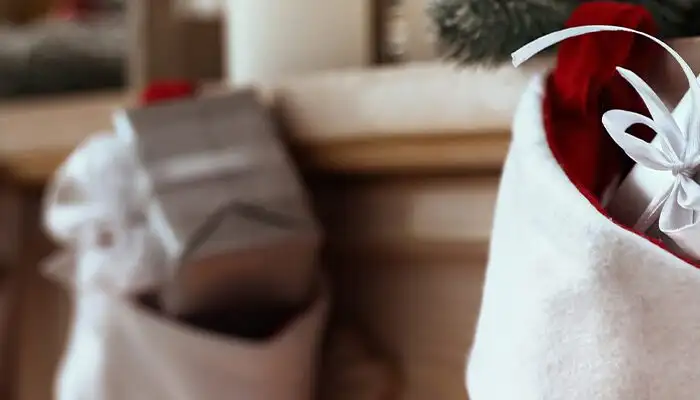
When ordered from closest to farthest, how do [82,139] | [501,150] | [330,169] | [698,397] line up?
[698,397] < [501,150] < [330,169] < [82,139]

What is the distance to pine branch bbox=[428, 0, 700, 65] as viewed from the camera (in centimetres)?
46

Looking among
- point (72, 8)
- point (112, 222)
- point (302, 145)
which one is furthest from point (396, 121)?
point (72, 8)

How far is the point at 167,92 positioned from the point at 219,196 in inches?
4.1

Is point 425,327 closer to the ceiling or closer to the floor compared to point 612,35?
closer to the floor

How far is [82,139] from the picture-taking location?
0.77 m

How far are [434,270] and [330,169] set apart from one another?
0.11 metres

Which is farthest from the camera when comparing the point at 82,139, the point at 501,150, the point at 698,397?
the point at 82,139

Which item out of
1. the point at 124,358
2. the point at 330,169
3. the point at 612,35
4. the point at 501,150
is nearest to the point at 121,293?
the point at 124,358

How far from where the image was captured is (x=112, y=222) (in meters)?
0.66

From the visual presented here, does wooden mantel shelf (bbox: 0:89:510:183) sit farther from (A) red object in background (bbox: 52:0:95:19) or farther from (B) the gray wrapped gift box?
(A) red object in background (bbox: 52:0:95:19)

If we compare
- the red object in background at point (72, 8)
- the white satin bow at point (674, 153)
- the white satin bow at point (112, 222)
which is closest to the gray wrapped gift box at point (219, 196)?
the white satin bow at point (112, 222)

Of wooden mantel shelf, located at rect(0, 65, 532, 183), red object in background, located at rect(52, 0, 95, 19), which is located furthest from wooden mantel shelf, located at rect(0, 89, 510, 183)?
red object in background, located at rect(52, 0, 95, 19)

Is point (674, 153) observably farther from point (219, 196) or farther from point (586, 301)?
point (219, 196)

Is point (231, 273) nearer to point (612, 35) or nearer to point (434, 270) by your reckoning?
point (434, 270)
